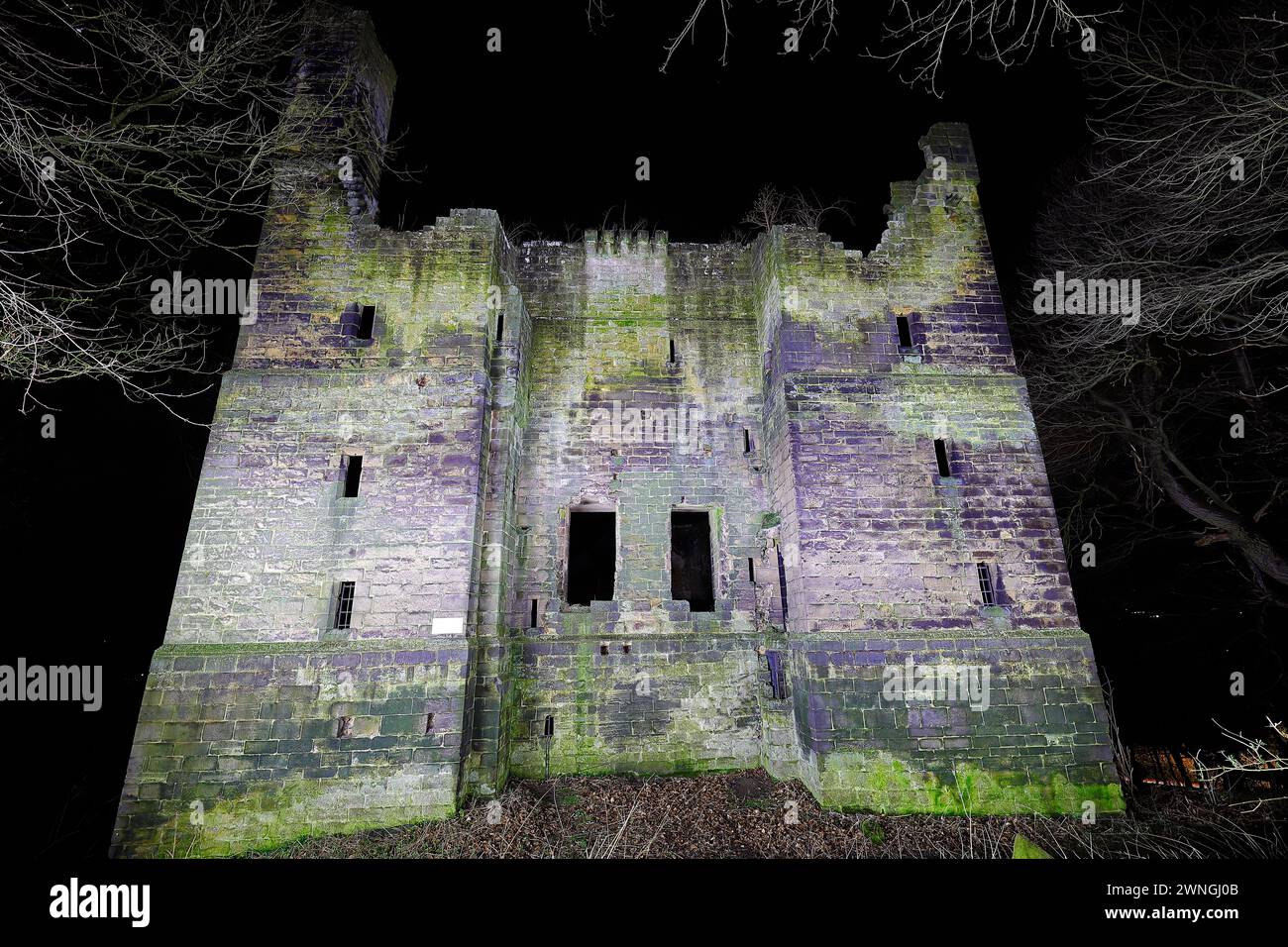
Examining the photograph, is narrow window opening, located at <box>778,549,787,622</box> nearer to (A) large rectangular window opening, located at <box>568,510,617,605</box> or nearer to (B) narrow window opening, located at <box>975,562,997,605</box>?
(B) narrow window opening, located at <box>975,562,997,605</box>

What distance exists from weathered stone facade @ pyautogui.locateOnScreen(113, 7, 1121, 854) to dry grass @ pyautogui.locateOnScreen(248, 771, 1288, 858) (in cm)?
33

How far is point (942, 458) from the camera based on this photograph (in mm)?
8500

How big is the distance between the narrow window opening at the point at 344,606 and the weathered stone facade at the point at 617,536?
176mm

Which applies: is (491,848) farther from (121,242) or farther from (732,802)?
(121,242)

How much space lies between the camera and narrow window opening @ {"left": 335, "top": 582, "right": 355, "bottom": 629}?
24.6 ft

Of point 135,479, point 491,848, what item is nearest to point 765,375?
point 491,848

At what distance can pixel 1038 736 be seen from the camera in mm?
7227

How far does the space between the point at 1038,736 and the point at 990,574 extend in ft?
6.88

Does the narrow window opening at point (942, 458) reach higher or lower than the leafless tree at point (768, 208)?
lower

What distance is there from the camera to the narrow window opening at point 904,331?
9010mm

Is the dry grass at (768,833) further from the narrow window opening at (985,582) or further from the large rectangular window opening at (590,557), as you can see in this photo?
the large rectangular window opening at (590,557)

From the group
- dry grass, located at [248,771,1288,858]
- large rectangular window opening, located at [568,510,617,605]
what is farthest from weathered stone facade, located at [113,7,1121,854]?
large rectangular window opening, located at [568,510,617,605]

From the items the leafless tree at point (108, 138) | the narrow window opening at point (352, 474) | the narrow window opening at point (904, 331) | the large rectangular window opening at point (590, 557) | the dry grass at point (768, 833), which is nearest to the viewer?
the leafless tree at point (108, 138)

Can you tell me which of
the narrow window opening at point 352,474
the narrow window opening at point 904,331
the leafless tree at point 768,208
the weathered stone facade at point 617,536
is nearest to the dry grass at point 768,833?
the weathered stone facade at point 617,536
